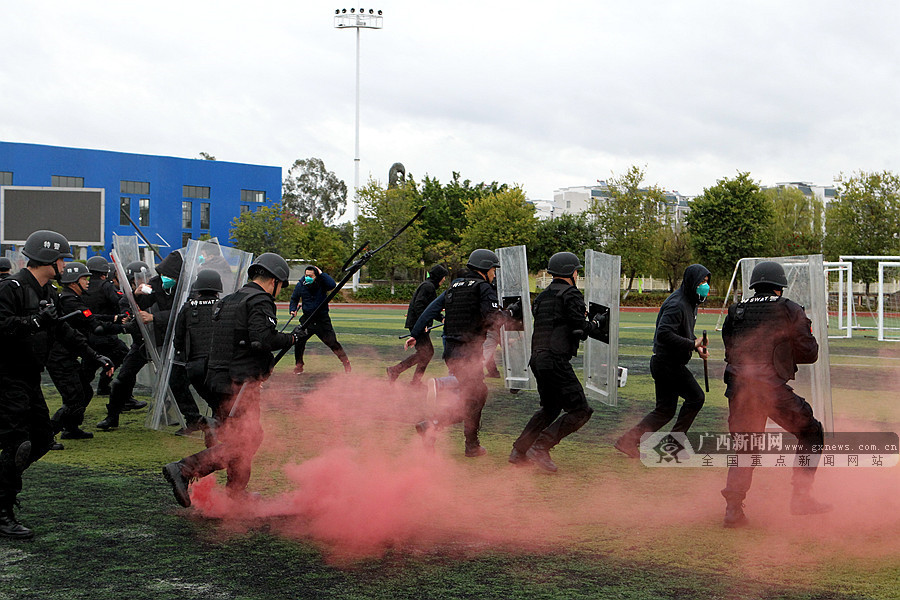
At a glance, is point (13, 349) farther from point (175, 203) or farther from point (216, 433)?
point (175, 203)

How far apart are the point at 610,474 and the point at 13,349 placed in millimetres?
4876

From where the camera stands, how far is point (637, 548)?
5332 millimetres

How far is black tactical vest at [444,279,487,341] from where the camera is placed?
8.47 metres

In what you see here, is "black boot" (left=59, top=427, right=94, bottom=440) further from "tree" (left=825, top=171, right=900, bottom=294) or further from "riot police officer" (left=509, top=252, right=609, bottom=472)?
"tree" (left=825, top=171, right=900, bottom=294)

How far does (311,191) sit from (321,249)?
1380 inches

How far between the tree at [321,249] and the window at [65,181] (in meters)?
21.1

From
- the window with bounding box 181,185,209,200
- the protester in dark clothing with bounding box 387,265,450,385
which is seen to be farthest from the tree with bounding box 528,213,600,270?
the protester in dark clothing with bounding box 387,265,450,385

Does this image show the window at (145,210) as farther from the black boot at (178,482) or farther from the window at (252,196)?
the black boot at (178,482)

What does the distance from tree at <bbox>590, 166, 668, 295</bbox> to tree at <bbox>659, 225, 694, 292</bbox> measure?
139 inches

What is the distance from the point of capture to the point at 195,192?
74.9 meters

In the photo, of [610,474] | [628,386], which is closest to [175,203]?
[628,386]

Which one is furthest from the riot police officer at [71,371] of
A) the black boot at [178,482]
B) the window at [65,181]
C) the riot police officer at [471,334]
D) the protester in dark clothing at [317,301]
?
the window at [65,181]

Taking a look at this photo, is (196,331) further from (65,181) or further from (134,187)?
(134,187)

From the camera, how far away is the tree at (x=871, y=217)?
4856 centimetres
